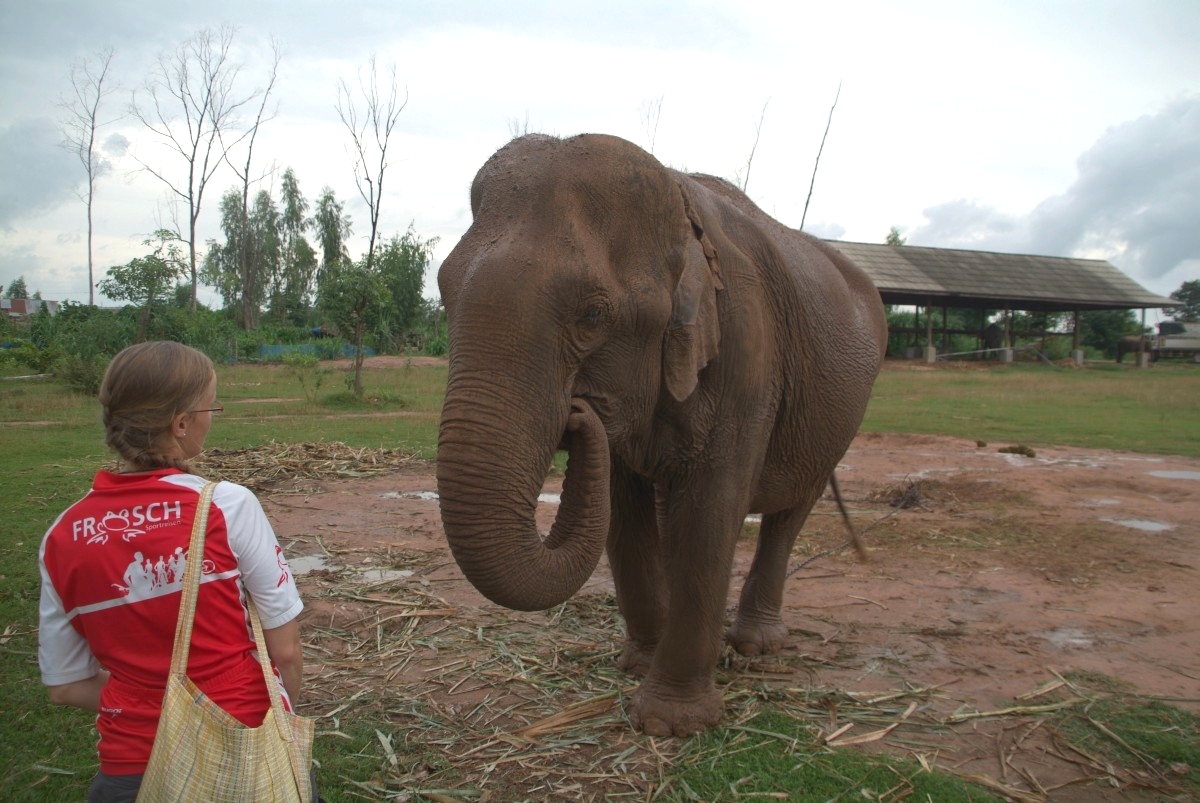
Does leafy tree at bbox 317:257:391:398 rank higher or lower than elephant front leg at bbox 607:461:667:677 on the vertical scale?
higher

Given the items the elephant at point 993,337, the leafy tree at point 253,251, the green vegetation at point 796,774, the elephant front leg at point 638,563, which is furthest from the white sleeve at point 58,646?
the leafy tree at point 253,251

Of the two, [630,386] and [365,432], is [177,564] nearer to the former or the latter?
[630,386]

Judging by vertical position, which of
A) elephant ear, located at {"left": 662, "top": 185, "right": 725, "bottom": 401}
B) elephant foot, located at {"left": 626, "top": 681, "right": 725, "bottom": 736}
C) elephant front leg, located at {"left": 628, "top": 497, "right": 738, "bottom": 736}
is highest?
elephant ear, located at {"left": 662, "top": 185, "right": 725, "bottom": 401}

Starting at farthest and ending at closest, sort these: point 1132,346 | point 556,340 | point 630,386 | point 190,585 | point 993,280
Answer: point 1132,346, point 993,280, point 630,386, point 556,340, point 190,585

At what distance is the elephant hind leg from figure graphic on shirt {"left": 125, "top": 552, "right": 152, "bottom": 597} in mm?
3680

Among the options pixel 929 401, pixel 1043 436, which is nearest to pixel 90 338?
pixel 929 401

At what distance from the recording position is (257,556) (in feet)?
6.68

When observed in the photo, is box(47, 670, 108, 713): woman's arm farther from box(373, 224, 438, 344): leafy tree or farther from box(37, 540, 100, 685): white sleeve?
box(373, 224, 438, 344): leafy tree

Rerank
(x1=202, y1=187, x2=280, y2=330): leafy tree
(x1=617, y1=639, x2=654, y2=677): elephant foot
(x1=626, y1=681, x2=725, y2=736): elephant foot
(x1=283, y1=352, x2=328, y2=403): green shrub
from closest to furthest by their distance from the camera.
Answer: (x1=626, y1=681, x2=725, y2=736): elephant foot < (x1=617, y1=639, x2=654, y2=677): elephant foot < (x1=283, y1=352, x2=328, y2=403): green shrub < (x1=202, y1=187, x2=280, y2=330): leafy tree

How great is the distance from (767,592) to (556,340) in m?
2.79

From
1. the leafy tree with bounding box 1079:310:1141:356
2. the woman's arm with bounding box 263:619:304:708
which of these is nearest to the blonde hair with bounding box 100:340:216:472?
the woman's arm with bounding box 263:619:304:708

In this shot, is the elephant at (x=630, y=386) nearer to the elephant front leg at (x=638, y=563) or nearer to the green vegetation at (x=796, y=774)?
the elephant front leg at (x=638, y=563)

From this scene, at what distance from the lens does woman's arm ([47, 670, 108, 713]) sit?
2.06 metres

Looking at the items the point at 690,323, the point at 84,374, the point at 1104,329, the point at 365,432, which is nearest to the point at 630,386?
the point at 690,323
